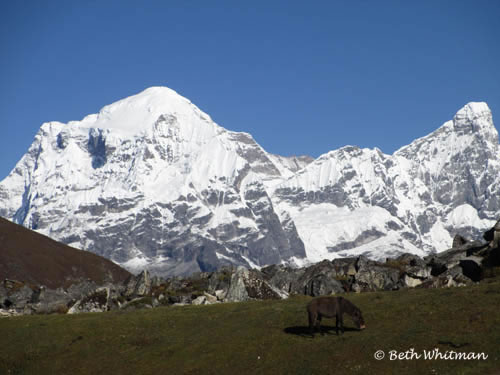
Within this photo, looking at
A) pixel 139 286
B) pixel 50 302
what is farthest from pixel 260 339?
pixel 139 286

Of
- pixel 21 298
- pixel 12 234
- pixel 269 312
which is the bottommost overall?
pixel 269 312

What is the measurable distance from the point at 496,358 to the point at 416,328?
6403 mm

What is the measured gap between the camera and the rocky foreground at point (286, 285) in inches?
2547

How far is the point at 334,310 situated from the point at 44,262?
5519 inches

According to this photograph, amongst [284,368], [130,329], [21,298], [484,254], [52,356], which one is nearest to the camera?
[284,368]

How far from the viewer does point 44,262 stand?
173875mm

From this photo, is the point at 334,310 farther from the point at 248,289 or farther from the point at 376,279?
the point at 376,279

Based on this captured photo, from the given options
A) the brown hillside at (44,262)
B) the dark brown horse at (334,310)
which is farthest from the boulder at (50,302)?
the brown hillside at (44,262)

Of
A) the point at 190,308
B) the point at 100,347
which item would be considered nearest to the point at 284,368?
the point at 100,347

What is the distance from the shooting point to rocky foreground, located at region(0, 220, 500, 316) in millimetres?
64688

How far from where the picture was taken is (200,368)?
41.8 metres

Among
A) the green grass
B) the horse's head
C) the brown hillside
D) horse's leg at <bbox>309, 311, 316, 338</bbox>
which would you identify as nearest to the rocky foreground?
the green grass

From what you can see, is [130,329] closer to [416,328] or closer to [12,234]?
[416,328]

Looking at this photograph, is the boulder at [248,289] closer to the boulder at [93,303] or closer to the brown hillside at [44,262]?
the boulder at [93,303]
